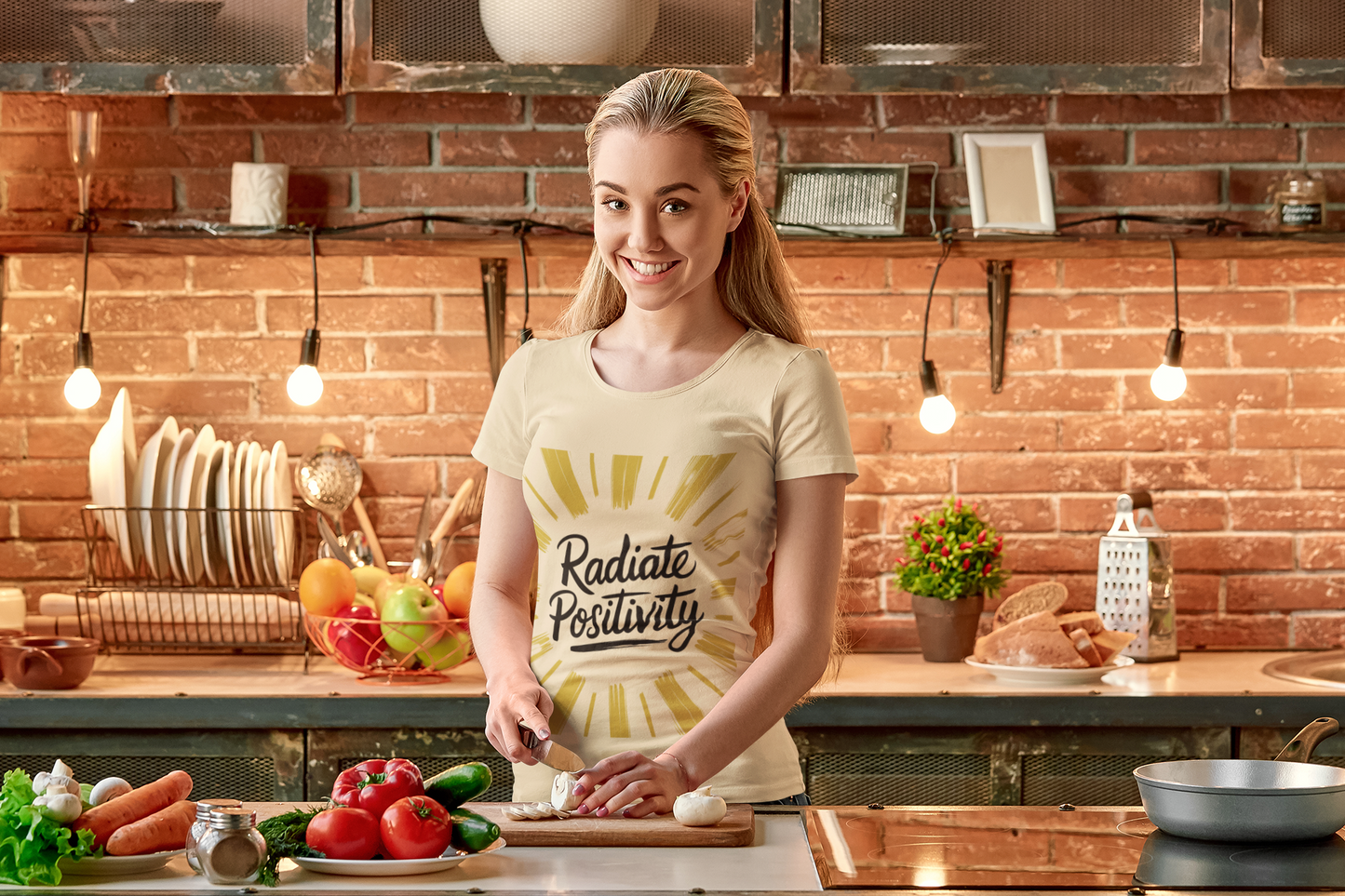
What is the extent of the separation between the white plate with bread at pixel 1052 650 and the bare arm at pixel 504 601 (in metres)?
0.91

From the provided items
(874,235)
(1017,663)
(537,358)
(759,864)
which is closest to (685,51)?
(874,235)

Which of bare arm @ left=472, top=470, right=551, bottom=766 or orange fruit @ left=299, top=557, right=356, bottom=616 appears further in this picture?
orange fruit @ left=299, top=557, right=356, bottom=616

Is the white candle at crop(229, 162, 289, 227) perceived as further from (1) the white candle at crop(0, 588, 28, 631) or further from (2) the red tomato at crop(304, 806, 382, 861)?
(2) the red tomato at crop(304, 806, 382, 861)

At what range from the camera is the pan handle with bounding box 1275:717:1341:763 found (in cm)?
117

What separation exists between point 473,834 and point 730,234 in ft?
2.37

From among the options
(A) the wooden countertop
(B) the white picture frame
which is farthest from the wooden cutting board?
(B) the white picture frame

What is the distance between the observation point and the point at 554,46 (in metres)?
2.21

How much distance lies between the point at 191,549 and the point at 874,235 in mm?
1268

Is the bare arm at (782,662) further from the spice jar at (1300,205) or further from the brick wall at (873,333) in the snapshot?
the spice jar at (1300,205)

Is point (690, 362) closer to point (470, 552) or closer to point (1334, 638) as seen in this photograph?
point (470, 552)

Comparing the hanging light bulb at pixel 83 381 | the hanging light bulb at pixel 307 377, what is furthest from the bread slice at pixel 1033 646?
the hanging light bulb at pixel 83 381

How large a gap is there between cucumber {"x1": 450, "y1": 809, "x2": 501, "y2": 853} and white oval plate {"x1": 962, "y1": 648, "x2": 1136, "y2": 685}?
3.96 feet

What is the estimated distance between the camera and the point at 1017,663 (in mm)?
2105

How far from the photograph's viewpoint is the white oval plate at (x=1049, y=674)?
2061 mm
